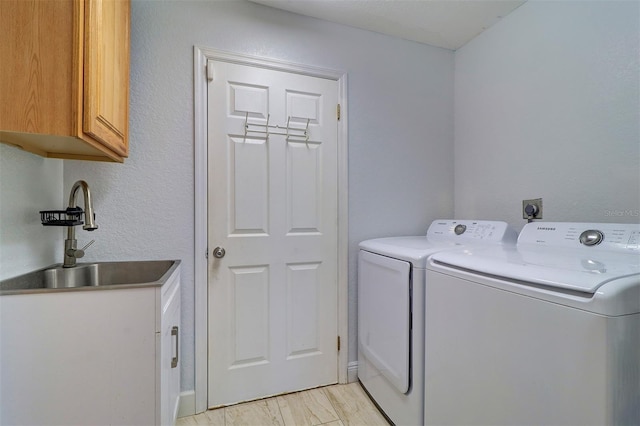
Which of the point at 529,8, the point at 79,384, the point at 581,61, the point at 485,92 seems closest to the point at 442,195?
the point at 485,92

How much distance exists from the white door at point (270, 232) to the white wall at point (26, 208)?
27.9 inches

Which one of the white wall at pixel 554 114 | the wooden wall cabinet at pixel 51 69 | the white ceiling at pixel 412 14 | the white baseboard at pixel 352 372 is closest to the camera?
the wooden wall cabinet at pixel 51 69

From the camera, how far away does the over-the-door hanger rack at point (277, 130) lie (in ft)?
5.64

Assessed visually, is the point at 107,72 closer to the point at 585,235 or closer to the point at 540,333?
the point at 540,333

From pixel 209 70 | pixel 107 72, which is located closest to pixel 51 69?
pixel 107 72

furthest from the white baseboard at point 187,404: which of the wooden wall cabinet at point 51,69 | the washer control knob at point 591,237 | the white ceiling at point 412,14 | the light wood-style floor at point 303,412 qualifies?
the white ceiling at point 412,14

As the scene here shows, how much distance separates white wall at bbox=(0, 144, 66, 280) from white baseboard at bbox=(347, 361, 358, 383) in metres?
1.78

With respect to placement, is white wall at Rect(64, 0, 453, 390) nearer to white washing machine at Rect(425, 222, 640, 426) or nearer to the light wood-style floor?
the light wood-style floor

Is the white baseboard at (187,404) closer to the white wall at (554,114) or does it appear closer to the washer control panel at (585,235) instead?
the washer control panel at (585,235)

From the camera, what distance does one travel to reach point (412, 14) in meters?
1.83

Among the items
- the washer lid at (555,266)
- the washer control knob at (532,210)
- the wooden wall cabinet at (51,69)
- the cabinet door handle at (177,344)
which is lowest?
the cabinet door handle at (177,344)

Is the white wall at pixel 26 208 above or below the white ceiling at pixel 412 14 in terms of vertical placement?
below

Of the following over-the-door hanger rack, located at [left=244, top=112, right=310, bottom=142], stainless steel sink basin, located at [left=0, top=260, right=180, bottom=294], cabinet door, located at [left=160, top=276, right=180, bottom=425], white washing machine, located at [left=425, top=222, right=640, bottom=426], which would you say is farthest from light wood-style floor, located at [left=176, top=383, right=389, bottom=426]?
over-the-door hanger rack, located at [left=244, top=112, right=310, bottom=142]

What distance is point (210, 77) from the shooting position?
1634mm
